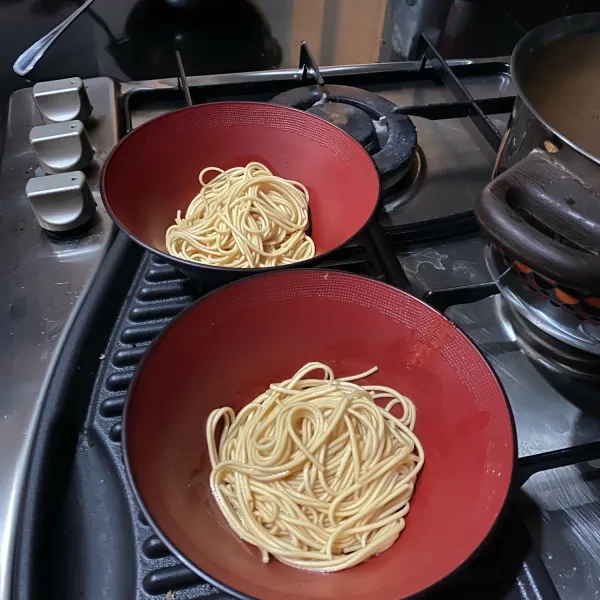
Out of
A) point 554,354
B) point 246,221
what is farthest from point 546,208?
point 246,221

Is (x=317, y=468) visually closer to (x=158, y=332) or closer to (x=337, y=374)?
(x=337, y=374)

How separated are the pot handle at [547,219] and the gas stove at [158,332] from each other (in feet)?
0.68

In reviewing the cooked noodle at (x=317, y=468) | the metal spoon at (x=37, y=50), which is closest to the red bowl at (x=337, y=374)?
the cooked noodle at (x=317, y=468)

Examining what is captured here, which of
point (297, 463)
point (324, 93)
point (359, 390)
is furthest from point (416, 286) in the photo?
point (324, 93)

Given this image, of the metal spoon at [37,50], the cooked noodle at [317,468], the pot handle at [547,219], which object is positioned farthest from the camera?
the metal spoon at [37,50]

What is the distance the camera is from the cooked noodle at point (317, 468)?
66 centimetres

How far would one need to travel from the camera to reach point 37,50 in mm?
1181

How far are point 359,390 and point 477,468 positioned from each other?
0.67ft

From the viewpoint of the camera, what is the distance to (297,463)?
0.74m

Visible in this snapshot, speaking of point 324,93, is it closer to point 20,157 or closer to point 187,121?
point 187,121

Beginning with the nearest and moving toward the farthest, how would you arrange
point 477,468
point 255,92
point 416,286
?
point 477,468 < point 416,286 < point 255,92

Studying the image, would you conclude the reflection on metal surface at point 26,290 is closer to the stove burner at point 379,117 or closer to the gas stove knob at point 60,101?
the gas stove knob at point 60,101

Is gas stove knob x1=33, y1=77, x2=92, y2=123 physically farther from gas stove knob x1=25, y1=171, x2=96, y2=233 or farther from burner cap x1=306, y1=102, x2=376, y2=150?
burner cap x1=306, y1=102, x2=376, y2=150

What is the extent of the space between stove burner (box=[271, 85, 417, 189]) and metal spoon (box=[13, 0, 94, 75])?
52cm
